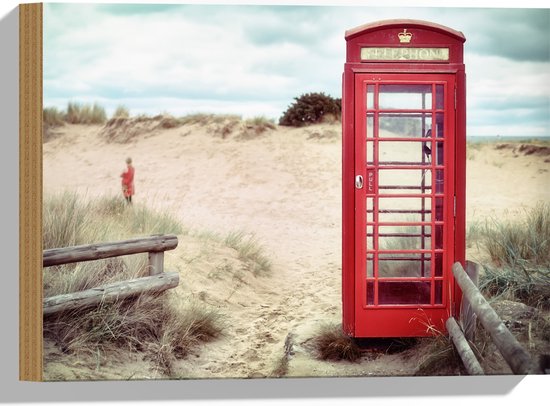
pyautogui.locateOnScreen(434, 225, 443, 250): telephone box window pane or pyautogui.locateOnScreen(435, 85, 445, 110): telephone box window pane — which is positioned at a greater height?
pyautogui.locateOnScreen(435, 85, 445, 110): telephone box window pane

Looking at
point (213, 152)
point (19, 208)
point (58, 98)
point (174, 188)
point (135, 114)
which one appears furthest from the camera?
point (213, 152)

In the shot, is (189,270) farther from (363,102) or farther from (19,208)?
(363,102)

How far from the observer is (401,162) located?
17.7ft

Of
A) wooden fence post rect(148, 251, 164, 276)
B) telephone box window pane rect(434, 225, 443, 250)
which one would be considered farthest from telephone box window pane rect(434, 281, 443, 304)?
wooden fence post rect(148, 251, 164, 276)

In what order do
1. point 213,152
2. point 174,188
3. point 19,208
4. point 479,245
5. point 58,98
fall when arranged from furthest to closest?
point 213,152 → point 174,188 → point 479,245 → point 58,98 → point 19,208

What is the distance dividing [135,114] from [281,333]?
2.60 m

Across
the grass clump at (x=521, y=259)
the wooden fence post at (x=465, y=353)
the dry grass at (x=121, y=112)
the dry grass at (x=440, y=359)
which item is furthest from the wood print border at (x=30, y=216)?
the grass clump at (x=521, y=259)

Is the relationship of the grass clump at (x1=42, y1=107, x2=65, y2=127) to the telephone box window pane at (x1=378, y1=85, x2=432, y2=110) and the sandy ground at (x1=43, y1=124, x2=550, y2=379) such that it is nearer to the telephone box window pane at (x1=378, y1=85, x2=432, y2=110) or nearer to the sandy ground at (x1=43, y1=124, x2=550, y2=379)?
the sandy ground at (x1=43, y1=124, x2=550, y2=379)

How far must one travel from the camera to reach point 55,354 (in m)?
5.25

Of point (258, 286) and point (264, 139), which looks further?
point (264, 139)

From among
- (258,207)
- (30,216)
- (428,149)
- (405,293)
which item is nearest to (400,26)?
(428,149)

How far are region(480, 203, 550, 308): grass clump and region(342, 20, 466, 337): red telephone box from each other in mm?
668

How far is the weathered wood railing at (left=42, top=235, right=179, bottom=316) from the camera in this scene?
5.25 m
